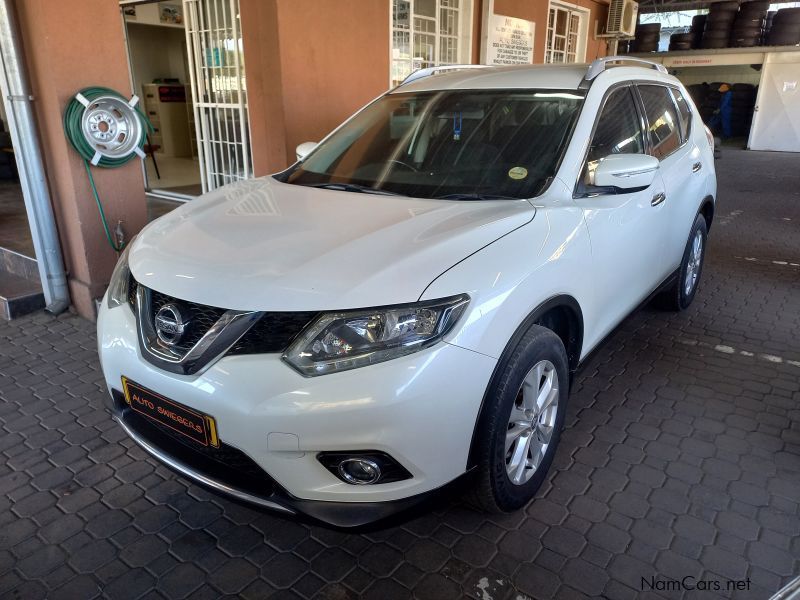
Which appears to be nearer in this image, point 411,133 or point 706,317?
point 411,133

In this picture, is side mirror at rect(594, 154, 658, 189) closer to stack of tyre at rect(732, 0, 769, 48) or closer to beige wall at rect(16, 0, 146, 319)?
beige wall at rect(16, 0, 146, 319)

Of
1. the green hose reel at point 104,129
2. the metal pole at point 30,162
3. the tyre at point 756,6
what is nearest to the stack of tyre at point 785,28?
the tyre at point 756,6

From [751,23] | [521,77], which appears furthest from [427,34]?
[751,23]

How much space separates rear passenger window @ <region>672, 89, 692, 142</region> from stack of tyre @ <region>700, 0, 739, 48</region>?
58.3 feet

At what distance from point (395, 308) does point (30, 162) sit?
12.1 ft

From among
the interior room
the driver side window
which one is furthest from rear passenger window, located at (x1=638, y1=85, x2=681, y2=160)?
the interior room

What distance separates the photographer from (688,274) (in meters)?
4.45

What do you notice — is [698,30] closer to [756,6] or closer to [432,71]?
[756,6]

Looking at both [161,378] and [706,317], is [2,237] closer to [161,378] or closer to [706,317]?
[161,378]

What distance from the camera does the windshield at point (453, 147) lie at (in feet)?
8.78

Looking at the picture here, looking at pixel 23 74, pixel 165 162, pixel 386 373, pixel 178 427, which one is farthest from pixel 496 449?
pixel 165 162

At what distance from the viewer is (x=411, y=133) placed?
10.3 ft

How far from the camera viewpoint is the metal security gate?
6625 mm

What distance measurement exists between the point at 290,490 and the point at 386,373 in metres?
0.50
